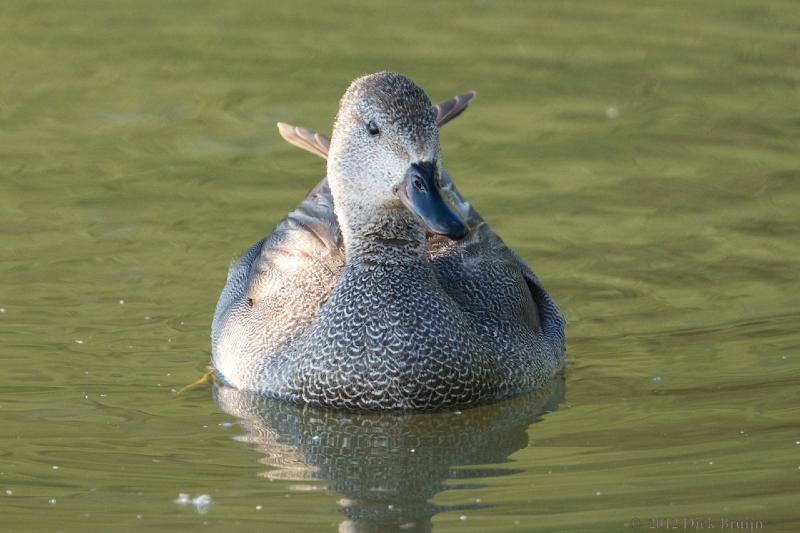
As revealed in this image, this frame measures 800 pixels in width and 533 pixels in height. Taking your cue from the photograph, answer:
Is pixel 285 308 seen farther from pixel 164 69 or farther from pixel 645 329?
pixel 164 69

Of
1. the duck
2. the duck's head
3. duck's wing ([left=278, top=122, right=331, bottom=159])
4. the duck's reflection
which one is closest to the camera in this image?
the duck's reflection

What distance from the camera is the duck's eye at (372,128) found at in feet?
27.9

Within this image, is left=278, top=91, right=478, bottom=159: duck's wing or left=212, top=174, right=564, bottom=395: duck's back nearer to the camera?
left=212, top=174, right=564, bottom=395: duck's back

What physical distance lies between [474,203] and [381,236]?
3352mm

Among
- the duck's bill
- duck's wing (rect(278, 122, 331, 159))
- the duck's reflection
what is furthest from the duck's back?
the duck's bill

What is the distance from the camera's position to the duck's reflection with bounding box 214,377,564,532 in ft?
24.7

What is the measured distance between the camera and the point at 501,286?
371 inches

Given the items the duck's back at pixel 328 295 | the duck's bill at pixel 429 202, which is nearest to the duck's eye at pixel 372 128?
the duck's bill at pixel 429 202

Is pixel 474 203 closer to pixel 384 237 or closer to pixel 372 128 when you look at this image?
pixel 384 237

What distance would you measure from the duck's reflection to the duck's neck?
82 centimetres

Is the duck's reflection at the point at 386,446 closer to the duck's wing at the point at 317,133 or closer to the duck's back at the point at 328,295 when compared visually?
the duck's back at the point at 328,295

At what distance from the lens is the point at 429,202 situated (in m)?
8.22

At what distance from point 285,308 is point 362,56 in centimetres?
597

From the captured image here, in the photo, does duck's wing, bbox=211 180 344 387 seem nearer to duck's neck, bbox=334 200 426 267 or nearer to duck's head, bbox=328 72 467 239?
duck's neck, bbox=334 200 426 267
